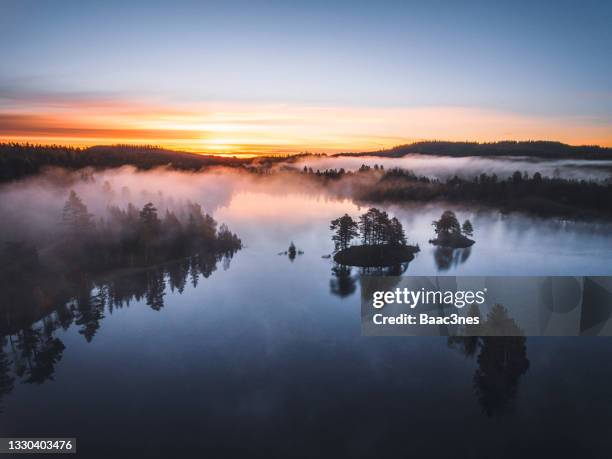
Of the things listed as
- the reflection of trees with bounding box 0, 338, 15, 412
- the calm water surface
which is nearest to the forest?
the calm water surface

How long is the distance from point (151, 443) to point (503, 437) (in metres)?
26.0

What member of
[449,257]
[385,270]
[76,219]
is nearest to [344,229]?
[385,270]

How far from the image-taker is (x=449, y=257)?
90688 mm

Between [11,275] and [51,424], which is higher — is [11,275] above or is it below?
above

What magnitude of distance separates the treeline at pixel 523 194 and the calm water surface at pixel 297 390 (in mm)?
122042

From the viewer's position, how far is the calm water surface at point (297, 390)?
30125 mm

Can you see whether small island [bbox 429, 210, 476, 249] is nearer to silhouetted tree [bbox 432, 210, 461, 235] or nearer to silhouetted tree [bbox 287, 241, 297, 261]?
silhouetted tree [bbox 432, 210, 461, 235]

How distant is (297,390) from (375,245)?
163 ft

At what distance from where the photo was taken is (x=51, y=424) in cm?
3244

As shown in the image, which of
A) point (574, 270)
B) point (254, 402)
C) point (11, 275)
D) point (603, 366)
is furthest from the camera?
point (574, 270)

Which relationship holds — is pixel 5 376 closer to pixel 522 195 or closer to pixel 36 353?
pixel 36 353

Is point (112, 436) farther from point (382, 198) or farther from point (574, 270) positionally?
point (382, 198)

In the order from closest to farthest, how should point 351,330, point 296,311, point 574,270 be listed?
point 351,330 < point 296,311 < point 574,270

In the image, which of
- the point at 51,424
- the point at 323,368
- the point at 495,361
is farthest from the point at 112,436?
the point at 495,361
